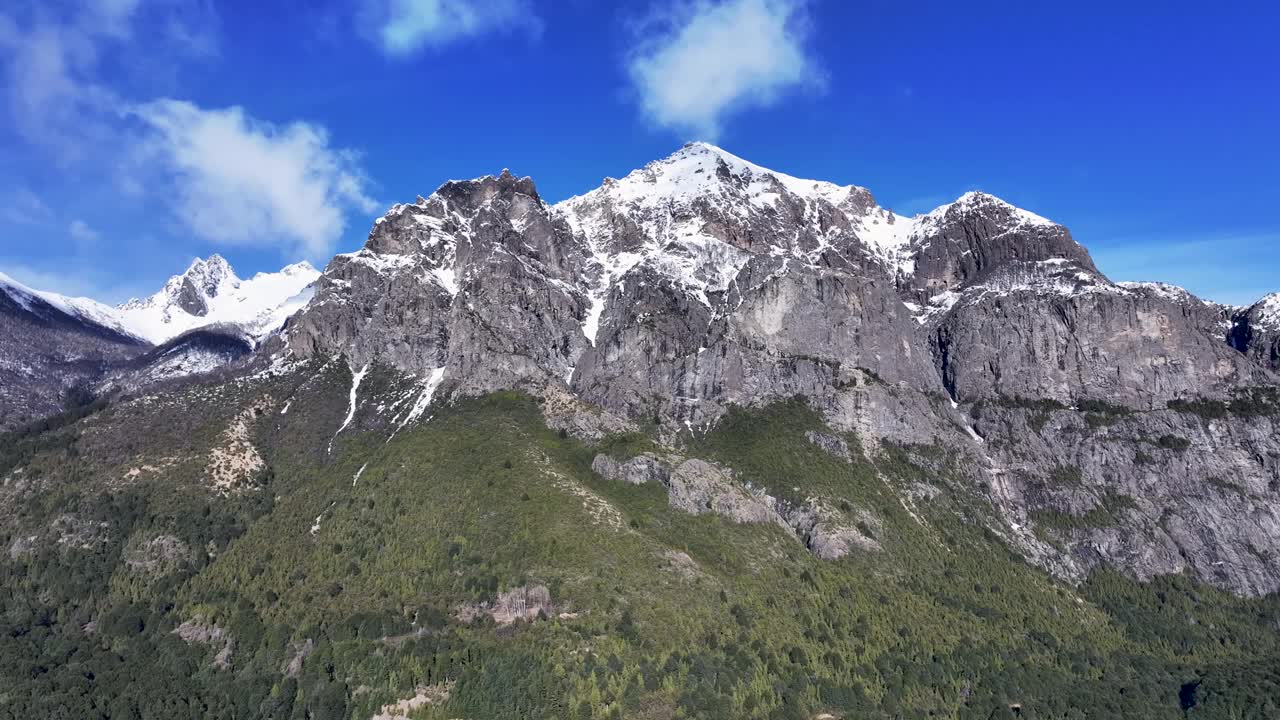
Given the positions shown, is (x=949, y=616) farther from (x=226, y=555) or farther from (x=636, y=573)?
(x=226, y=555)

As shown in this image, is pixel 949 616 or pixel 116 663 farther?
pixel 949 616

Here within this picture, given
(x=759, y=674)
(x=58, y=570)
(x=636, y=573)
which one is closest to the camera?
(x=759, y=674)

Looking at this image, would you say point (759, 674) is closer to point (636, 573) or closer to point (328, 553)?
point (636, 573)

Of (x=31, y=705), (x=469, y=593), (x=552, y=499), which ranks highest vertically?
(x=552, y=499)

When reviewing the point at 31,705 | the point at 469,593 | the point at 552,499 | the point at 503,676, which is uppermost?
the point at 552,499

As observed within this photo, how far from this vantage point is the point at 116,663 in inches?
6526

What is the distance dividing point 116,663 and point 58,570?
3567 centimetres

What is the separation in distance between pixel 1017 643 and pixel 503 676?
112457 millimetres

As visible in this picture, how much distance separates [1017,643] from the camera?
194m

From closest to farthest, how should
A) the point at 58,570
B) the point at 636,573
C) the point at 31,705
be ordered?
the point at 31,705
the point at 636,573
the point at 58,570

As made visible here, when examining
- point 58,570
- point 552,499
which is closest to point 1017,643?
point 552,499

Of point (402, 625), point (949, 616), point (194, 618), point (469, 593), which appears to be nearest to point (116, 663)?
point (194, 618)

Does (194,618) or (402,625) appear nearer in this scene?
(402,625)

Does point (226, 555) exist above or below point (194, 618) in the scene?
above
